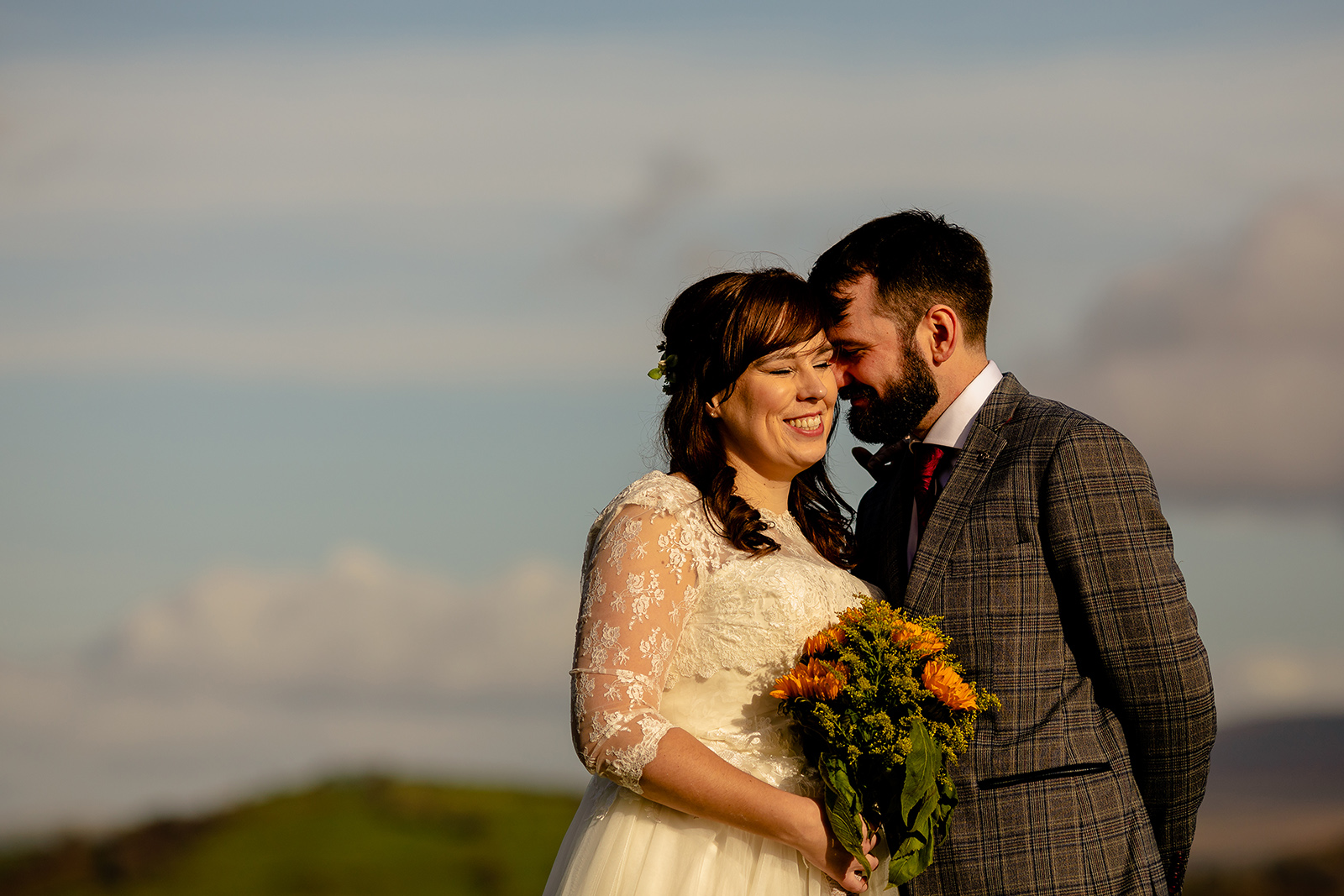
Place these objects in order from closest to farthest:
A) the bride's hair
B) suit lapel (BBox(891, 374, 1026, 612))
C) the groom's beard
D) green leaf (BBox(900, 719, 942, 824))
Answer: green leaf (BBox(900, 719, 942, 824)) < suit lapel (BBox(891, 374, 1026, 612)) < the bride's hair < the groom's beard

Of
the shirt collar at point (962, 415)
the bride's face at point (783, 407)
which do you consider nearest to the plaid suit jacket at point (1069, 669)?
the shirt collar at point (962, 415)

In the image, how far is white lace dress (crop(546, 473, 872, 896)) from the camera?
346cm

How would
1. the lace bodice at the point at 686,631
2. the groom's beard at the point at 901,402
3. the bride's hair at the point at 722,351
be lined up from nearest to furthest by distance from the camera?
the lace bodice at the point at 686,631
the bride's hair at the point at 722,351
the groom's beard at the point at 901,402

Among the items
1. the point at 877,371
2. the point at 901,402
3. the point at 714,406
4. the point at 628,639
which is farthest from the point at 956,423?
the point at 628,639

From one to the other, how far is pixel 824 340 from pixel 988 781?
5.24 ft

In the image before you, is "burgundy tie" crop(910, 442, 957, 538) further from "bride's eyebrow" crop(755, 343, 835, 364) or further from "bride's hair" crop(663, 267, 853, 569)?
"bride's eyebrow" crop(755, 343, 835, 364)

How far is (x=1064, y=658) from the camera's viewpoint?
3.65m

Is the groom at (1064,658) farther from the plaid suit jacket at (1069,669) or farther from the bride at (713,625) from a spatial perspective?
the bride at (713,625)

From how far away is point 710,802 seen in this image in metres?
3.33

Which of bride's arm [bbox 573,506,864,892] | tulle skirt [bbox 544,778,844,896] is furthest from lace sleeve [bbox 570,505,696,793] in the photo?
tulle skirt [bbox 544,778,844,896]

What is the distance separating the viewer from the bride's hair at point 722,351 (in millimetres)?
3863

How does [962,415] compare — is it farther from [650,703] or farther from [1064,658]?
[650,703]

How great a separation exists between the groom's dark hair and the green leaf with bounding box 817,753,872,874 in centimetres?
172

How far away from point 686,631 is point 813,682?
55cm
